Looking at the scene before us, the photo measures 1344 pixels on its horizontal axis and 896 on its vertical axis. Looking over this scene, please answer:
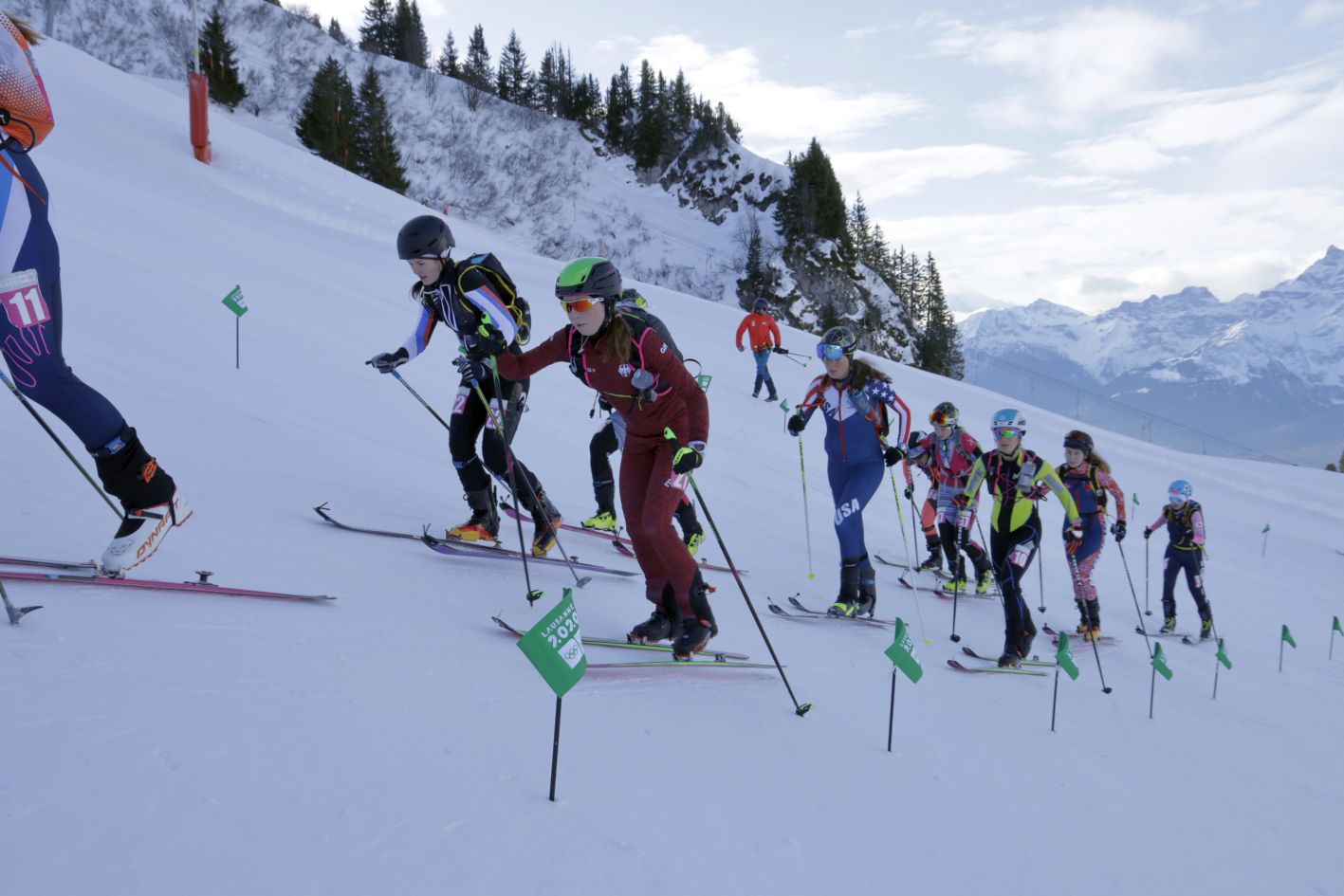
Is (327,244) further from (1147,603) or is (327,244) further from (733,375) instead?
(1147,603)

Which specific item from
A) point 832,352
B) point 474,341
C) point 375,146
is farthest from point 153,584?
point 375,146

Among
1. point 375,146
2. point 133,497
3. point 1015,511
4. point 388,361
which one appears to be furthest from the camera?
point 375,146

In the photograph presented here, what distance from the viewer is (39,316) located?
2.66 metres

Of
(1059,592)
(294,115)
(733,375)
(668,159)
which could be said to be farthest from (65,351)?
(668,159)

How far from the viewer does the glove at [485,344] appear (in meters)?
4.41

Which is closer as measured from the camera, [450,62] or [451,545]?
[451,545]

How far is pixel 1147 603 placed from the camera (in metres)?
10.6

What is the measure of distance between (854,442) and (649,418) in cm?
280

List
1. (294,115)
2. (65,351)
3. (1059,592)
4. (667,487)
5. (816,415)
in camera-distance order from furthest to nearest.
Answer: (294,115), (816,415), (1059,592), (65,351), (667,487)

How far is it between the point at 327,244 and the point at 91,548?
15133 millimetres

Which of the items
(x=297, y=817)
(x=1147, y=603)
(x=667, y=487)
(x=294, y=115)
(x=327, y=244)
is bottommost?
(x=1147, y=603)

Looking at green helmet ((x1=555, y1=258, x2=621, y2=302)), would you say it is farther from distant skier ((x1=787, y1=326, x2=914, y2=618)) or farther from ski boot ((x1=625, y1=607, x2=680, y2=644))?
distant skier ((x1=787, y1=326, x2=914, y2=618))

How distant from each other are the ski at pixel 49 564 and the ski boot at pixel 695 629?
102 inches

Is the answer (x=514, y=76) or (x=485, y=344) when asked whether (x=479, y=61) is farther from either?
(x=485, y=344)
